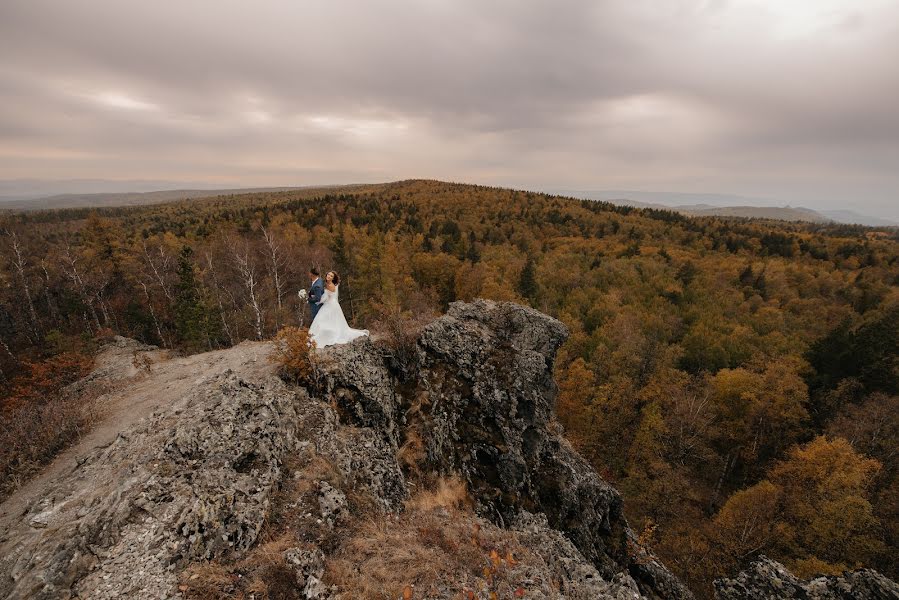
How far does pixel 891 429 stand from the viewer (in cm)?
2791

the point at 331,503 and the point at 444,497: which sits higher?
the point at 331,503

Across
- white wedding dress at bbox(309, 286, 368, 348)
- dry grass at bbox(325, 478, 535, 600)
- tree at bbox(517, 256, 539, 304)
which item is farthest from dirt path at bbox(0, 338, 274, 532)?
tree at bbox(517, 256, 539, 304)

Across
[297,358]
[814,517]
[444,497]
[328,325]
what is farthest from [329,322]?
[814,517]

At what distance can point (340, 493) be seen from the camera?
950cm

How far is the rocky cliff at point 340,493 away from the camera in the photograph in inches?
276

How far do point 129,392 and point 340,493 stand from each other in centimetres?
1290

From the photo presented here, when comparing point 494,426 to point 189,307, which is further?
point 189,307

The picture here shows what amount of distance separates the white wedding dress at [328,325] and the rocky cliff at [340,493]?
103 cm

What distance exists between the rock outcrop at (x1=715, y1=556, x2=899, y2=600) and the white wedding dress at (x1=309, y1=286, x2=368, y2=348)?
19095 mm

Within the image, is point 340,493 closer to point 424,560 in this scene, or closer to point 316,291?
point 424,560

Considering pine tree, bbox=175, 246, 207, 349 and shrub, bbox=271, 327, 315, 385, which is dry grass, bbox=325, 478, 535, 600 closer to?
shrub, bbox=271, 327, 315, 385

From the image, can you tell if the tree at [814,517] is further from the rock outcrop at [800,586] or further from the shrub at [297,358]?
the shrub at [297,358]

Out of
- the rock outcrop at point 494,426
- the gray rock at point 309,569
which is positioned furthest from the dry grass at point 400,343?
the gray rock at point 309,569

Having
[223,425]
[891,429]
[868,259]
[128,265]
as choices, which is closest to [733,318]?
[891,429]
